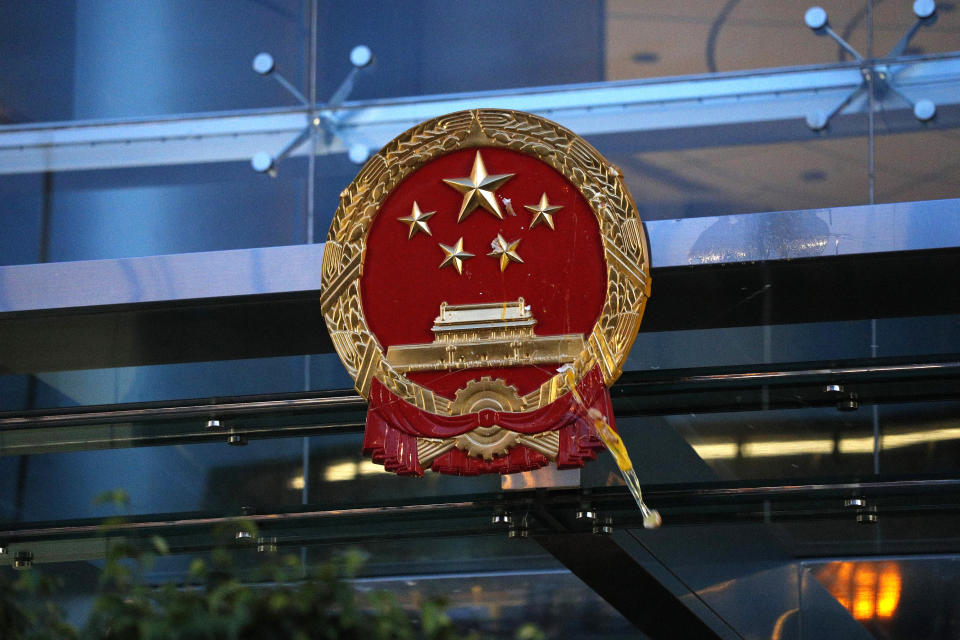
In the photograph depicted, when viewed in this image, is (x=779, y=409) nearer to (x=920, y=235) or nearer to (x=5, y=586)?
(x=920, y=235)

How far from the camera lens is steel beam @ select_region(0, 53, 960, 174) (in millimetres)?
4949

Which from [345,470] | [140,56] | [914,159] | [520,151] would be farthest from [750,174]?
[140,56]

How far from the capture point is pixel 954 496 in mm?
4266

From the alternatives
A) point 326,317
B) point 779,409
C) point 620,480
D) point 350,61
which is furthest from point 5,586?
point 350,61

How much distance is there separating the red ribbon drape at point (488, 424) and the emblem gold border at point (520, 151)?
1.4 inches

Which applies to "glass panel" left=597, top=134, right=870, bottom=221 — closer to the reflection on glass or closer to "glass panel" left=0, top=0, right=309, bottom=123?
"glass panel" left=0, top=0, right=309, bottom=123

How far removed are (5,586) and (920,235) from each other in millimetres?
3326

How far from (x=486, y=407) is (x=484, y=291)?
1.30 ft

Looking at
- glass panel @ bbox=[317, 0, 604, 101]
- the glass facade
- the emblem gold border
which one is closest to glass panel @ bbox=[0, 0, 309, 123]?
the glass facade

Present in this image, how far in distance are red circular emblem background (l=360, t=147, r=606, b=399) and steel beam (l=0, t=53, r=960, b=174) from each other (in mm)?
1098

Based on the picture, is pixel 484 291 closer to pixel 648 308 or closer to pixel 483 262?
pixel 483 262

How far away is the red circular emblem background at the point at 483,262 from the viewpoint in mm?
4012

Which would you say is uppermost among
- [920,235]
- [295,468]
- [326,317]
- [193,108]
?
[193,108]

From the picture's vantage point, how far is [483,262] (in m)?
4.11
